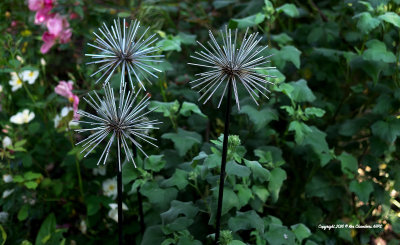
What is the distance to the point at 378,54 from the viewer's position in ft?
6.04

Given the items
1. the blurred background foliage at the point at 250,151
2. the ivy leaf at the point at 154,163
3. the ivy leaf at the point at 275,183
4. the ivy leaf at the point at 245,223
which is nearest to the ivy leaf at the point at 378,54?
the blurred background foliage at the point at 250,151

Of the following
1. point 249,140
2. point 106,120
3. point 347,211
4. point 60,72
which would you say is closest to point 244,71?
point 106,120

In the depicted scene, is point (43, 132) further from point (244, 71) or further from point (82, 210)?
point (244, 71)

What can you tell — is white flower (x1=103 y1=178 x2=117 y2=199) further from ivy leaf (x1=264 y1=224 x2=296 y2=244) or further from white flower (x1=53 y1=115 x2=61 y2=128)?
ivy leaf (x1=264 y1=224 x2=296 y2=244)

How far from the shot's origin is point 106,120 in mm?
1116

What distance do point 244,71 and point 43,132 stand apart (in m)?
Answer: 1.64

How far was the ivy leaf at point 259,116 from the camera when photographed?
170cm

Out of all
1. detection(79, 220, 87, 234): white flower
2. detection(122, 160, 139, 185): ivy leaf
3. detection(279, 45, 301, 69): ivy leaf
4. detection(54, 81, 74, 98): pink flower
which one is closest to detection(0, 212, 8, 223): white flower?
detection(79, 220, 87, 234): white flower

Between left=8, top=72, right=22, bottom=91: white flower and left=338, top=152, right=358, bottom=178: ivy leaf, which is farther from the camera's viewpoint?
left=8, top=72, right=22, bottom=91: white flower

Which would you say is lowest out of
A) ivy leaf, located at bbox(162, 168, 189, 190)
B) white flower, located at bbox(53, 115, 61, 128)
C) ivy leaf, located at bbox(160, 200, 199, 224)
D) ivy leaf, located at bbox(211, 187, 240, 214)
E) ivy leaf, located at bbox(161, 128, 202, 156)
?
ivy leaf, located at bbox(160, 200, 199, 224)

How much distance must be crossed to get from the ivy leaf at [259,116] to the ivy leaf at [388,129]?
51 cm

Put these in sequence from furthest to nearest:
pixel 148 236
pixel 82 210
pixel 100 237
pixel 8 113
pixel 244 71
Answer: pixel 8 113
pixel 82 210
pixel 100 237
pixel 148 236
pixel 244 71

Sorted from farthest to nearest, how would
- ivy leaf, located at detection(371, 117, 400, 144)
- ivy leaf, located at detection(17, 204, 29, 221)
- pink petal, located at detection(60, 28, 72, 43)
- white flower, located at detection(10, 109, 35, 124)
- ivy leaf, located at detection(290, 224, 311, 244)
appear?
pink petal, located at detection(60, 28, 72, 43)
white flower, located at detection(10, 109, 35, 124)
ivy leaf, located at detection(17, 204, 29, 221)
ivy leaf, located at detection(371, 117, 400, 144)
ivy leaf, located at detection(290, 224, 311, 244)

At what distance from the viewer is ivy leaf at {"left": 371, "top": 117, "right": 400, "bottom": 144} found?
6.09ft
